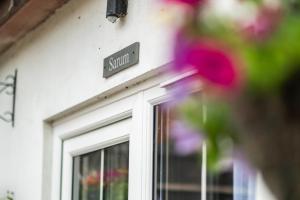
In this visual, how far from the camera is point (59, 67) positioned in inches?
150

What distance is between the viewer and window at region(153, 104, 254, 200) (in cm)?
225

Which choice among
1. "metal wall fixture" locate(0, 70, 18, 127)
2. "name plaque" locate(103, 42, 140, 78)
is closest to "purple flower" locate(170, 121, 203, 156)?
"name plaque" locate(103, 42, 140, 78)

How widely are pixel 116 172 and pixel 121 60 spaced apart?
591 mm

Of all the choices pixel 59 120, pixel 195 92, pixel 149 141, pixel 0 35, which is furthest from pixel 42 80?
pixel 195 92

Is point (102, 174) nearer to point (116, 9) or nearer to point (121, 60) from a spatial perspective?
point (121, 60)

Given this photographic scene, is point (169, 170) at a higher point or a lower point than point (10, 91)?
lower

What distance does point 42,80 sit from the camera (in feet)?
13.3

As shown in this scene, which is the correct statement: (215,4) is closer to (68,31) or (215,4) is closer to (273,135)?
(273,135)

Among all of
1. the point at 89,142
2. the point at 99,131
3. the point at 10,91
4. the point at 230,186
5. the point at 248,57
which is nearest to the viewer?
the point at 248,57

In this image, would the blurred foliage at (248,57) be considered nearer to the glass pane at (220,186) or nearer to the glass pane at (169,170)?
the glass pane at (220,186)

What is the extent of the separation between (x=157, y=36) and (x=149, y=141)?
46cm

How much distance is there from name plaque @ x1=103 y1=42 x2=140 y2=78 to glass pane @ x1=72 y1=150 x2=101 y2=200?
0.54m

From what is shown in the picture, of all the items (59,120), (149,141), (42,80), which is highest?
(42,80)

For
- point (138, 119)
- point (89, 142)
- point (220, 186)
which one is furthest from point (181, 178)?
point (89, 142)
